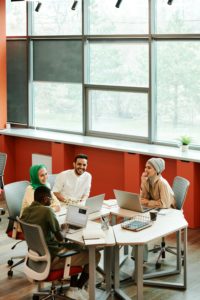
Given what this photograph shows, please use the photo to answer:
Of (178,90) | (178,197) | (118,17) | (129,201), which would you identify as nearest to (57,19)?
(118,17)

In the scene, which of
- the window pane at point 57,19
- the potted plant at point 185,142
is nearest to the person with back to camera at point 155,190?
the potted plant at point 185,142

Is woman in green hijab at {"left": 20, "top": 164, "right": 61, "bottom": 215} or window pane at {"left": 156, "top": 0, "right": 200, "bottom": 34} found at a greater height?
window pane at {"left": 156, "top": 0, "right": 200, "bottom": 34}

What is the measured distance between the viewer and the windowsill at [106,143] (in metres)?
8.92

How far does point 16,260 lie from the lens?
302 inches

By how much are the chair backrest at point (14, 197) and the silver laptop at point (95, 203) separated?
94cm

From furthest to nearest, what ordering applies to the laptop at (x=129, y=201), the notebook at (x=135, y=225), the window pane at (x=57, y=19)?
1. the window pane at (x=57, y=19)
2. the laptop at (x=129, y=201)
3. the notebook at (x=135, y=225)

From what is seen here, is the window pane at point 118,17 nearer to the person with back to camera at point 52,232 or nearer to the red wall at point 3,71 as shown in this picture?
the red wall at point 3,71

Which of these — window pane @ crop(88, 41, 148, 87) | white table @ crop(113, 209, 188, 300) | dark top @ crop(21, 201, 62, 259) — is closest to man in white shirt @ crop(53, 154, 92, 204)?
white table @ crop(113, 209, 188, 300)

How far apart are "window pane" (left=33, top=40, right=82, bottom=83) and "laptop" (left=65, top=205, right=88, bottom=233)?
446 cm

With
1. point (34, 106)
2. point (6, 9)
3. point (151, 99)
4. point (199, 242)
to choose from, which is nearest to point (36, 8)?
point (6, 9)

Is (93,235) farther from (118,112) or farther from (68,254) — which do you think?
(118,112)

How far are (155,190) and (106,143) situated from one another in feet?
8.72

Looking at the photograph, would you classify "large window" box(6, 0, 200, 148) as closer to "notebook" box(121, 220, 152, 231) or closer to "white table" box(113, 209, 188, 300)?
"white table" box(113, 209, 188, 300)

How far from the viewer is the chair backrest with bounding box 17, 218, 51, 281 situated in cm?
582
